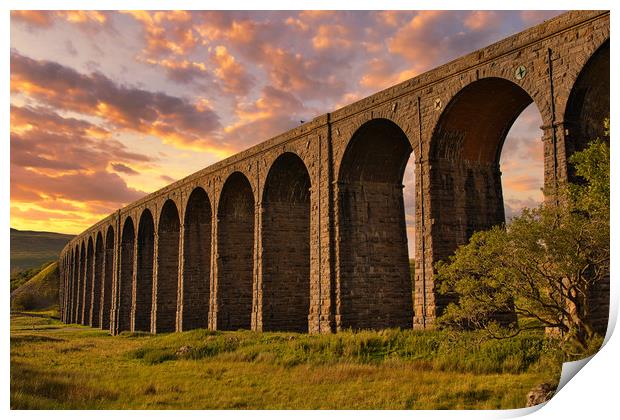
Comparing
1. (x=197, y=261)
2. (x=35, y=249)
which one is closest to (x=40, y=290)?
(x=35, y=249)

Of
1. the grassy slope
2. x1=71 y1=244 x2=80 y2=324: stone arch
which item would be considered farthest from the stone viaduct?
the grassy slope

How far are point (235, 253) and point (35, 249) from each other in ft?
166

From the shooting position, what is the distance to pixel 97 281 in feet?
163

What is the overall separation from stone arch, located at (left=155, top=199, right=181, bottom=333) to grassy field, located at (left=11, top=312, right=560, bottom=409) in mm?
15910

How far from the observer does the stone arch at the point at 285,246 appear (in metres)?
24.4

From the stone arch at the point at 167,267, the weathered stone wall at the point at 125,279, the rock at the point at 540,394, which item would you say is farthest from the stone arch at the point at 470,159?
the weathered stone wall at the point at 125,279

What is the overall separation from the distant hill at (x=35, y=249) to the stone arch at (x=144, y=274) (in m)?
34.3

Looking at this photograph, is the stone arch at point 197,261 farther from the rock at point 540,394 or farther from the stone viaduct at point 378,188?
the rock at point 540,394

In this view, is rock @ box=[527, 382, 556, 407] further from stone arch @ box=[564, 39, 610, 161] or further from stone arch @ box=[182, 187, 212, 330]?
stone arch @ box=[182, 187, 212, 330]

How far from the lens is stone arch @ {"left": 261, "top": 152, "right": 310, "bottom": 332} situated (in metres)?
24.4

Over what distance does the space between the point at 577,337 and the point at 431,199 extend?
250 inches

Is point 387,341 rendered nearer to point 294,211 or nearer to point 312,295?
point 312,295

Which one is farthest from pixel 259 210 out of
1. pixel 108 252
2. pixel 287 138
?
pixel 108 252

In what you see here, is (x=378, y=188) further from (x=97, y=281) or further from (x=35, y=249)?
(x=35, y=249)
